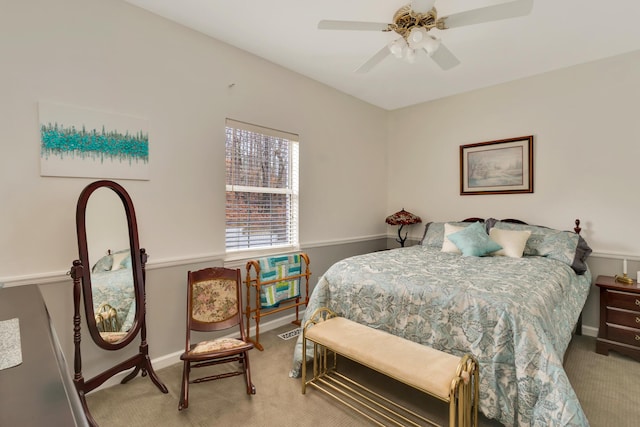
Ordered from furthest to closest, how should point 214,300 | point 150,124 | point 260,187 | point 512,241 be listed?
point 260,187, point 512,241, point 214,300, point 150,124

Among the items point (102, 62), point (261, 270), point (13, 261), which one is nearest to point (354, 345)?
point (261, 270)

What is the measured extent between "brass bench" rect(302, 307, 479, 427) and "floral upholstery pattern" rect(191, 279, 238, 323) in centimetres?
72

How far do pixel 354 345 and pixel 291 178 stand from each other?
2045mm

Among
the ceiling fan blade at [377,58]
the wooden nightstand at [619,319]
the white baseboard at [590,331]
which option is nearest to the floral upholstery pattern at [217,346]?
the ceiling fan blade at [377,58]

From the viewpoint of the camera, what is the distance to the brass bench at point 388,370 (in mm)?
1505

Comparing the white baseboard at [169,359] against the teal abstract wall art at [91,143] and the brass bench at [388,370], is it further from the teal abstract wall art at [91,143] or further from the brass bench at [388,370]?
the teal abstract wall art at [91,143]

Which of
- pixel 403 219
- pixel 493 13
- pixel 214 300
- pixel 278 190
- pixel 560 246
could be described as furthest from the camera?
pixel 403 219

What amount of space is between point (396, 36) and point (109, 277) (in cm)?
292

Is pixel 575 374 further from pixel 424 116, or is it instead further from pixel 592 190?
pixel 424 116

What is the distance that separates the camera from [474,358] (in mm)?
1738

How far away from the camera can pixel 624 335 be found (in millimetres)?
2617

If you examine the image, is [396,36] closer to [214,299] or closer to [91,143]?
[91,143]

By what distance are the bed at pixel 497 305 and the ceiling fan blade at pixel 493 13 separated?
64.3 inches

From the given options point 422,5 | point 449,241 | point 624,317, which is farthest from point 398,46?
point 624,317
